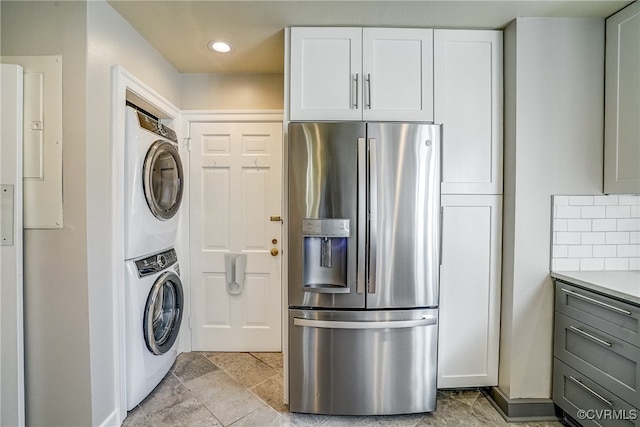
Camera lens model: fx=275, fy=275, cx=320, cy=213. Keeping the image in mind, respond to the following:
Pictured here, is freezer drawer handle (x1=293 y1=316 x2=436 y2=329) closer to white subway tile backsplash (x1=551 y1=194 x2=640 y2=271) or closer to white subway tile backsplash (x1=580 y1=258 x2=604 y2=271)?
white subway tile backsplash (x1=551 y1=194 x2=640 y2=271)

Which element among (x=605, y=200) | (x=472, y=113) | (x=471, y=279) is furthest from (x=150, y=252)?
(x=605, y=200)

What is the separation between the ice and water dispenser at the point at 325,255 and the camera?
62.6 inches

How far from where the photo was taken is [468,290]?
1.80 m

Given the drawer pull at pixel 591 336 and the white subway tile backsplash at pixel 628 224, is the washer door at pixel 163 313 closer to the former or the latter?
the drawer pull at pixel 591 336

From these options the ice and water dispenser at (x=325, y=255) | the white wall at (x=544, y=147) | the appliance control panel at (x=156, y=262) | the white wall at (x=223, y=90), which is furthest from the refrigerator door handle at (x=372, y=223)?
the appliance control panel at (x=156, y=262)

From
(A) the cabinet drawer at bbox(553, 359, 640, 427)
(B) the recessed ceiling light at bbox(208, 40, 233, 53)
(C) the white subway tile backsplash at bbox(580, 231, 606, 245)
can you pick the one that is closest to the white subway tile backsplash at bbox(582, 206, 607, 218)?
Answer: (C) the white subway tile backsplash at bbox(580, 231, 606, 245)

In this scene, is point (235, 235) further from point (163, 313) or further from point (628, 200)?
point (628, 200)

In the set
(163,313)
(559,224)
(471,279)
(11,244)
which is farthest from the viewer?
(163,313)

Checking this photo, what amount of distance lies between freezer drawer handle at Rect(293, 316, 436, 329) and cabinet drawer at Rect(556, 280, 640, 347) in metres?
0.78

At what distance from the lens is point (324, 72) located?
172 centimetres

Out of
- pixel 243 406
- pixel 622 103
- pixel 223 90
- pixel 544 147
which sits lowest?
pixel 243 406

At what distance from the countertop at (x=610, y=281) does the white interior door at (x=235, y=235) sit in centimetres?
199

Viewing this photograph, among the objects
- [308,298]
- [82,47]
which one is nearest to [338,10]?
[82,47]

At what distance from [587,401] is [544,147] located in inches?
56.1
